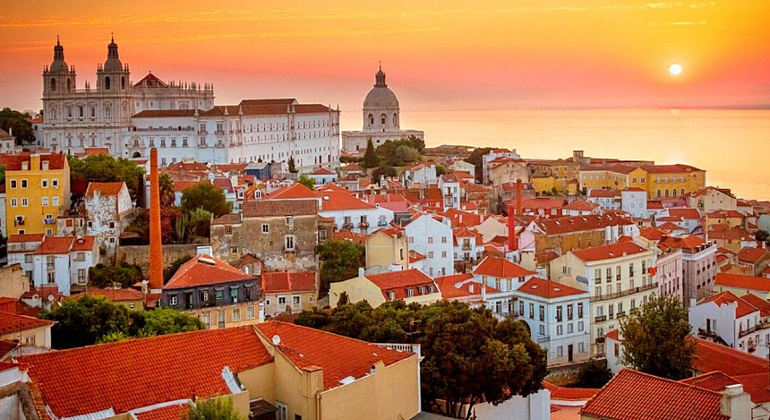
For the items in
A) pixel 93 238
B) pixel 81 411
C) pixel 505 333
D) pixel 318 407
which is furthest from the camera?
pixel 93 238

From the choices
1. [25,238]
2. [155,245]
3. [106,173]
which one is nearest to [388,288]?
[155,245]

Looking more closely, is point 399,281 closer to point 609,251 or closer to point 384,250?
point 384,250

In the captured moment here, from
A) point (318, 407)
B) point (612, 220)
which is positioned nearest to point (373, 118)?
point (612, 220)

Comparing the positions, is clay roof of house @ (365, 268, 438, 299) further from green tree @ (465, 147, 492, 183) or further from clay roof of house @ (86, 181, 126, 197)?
green tree @ (465, 147, 492, 183)

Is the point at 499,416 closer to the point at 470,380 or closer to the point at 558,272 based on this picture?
the point at 470,380

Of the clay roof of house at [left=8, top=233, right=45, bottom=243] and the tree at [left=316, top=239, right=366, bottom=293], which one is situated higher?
the clay roof of house at [left=8, top=233, right=45, bottom=243]

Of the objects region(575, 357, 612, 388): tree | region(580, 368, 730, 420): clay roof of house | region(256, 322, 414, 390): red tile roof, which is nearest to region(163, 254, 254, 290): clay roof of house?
region(575, 357, 612, 388): tree

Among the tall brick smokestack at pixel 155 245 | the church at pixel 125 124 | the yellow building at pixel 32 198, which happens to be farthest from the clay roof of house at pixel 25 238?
the church at pixel 125 124
